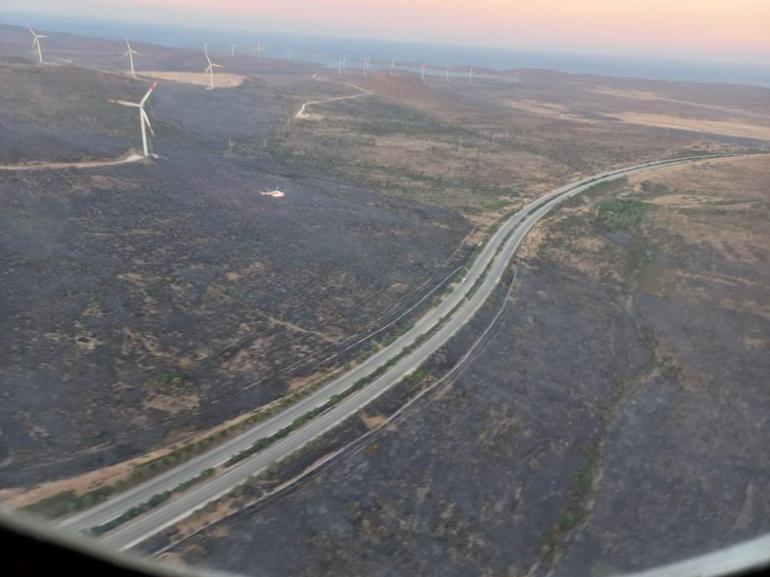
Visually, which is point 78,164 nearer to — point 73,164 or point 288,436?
point 73,164

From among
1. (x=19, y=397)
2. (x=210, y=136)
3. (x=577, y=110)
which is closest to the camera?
(x=19, y=397)

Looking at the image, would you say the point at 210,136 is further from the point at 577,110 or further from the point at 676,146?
the point at 577,110

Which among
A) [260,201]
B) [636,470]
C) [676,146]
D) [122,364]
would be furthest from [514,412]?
[676,146]

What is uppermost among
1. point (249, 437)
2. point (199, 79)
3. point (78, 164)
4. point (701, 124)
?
point (701, 124)

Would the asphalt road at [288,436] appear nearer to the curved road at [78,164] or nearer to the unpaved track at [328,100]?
the curved road at [78,164]

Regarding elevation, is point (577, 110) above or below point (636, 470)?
above

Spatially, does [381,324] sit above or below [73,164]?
below

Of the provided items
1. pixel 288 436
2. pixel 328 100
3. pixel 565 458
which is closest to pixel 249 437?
pixel 288 436
